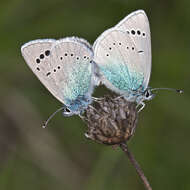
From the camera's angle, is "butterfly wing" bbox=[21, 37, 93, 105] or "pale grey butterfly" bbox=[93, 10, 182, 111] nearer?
"pale grey butterfly" bbox=[93, 10, 182, 111]

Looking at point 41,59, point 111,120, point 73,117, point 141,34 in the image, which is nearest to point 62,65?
point 41,59

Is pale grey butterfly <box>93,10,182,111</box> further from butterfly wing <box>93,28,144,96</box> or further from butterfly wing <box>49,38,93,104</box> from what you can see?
butterfly wing <box>49,38,93,104</box>

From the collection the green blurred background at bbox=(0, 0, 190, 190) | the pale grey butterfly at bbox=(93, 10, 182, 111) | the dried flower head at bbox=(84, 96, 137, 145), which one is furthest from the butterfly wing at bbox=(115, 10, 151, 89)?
the green blurred background at bbox=(0, 0, 190, 190)

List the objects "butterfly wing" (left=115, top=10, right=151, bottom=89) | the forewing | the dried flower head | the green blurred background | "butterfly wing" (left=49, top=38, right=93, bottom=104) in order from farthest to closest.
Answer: the green blurred background, "butterfly wing" (left=49, top=38, right=93, bottom=104), the forewing, "butterfly wing" (left=115, top=10, right=151, bottom=89), the dried flower head

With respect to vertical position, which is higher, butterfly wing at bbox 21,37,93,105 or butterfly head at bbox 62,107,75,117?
butterfly wing at bbox 21,37,93,105

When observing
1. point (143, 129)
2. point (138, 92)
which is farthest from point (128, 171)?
point (138, 92)

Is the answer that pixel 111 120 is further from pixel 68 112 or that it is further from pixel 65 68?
pixel 65 68
